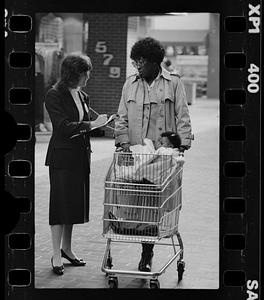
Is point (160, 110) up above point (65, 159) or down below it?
above

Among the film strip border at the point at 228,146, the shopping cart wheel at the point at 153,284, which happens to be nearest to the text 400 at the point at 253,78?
the film strip border at the point at 228,146

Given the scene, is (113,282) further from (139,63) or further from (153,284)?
(139,63)

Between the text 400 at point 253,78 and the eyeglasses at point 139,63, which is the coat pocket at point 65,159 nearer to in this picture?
the eyeglasses at point 139,63

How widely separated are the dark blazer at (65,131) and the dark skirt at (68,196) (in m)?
0.04

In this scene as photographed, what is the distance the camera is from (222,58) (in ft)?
6.82

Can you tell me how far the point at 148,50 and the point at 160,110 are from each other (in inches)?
11.6

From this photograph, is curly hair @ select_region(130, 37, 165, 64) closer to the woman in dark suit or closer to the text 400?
the woman in dark suit

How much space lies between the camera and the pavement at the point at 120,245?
7.33ft

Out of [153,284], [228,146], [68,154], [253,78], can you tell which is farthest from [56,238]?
[253,78]

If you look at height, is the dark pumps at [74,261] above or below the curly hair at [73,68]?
below

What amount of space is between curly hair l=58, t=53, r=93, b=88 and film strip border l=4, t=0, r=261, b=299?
413mm

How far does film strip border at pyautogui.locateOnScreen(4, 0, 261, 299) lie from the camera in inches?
79.9

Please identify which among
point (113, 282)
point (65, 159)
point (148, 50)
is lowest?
point (113, 282)

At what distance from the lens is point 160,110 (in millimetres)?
2848
